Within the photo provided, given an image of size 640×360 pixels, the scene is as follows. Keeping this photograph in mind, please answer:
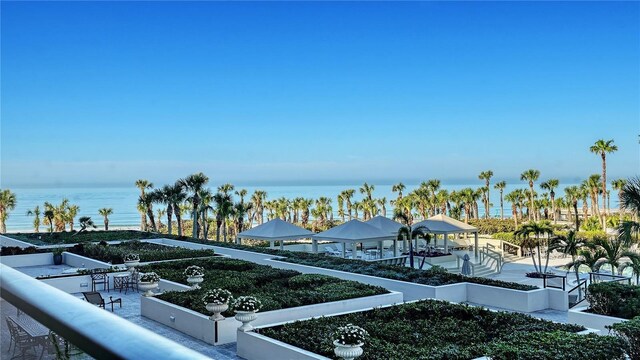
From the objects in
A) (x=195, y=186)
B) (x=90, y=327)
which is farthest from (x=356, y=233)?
(x=90, y=327)

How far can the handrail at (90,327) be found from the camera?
85 centimetres

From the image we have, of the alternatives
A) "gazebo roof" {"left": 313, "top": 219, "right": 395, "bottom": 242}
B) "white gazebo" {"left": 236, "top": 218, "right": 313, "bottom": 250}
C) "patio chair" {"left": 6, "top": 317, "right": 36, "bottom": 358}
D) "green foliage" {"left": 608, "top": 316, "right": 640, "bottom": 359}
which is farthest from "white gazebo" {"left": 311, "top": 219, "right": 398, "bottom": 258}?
"patio chair" {"left": 6, "top": 317, "right": 36, "bottom": 358}

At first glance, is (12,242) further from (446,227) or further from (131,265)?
(446,227)

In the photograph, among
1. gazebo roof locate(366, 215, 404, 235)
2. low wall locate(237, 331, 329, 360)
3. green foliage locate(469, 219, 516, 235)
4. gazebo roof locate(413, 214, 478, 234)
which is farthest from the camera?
green foliage locate(469, 219, 516, 235)

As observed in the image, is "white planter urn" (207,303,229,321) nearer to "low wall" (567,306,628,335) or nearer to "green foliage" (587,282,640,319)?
"low wall" (567,306,628,335)

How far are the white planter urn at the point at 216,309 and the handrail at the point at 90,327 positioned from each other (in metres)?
10.4

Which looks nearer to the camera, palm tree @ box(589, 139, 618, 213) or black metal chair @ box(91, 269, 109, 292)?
black metal chair @ box(91, 269, 109, 292)

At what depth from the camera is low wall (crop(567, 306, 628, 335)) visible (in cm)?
1216

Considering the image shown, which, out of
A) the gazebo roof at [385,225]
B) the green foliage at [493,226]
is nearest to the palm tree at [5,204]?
the gazebo roof at [385,225]

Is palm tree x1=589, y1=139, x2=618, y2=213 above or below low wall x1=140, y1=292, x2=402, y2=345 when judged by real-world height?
above

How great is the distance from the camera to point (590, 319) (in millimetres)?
12477

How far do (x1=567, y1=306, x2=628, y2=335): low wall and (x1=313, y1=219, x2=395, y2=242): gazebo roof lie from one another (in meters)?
10.8

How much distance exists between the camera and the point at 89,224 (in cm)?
3662

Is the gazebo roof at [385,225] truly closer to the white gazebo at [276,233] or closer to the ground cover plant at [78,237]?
the white gazebo at [276,233]
